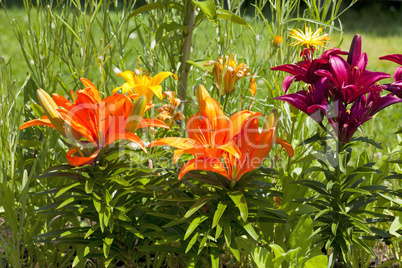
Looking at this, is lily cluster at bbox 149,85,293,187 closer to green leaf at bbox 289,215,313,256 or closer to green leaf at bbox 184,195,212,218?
green leaf at bbox 184,195,212,218

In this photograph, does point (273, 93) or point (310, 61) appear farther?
point (273, 93)

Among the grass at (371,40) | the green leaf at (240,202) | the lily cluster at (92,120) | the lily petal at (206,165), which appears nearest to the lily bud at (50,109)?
the lily cluster at (92,120)

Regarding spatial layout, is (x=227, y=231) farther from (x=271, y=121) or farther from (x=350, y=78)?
(x=350, y=78)

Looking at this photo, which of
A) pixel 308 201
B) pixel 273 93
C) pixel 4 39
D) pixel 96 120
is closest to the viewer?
pixel 96 120

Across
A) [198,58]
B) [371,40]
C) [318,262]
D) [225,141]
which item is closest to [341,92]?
[225,141]

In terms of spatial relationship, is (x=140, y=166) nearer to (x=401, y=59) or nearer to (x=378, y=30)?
(x=401, y=59)

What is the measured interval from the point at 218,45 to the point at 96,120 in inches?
34.6

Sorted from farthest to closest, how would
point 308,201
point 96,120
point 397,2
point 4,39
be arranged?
point 397,2 < point 4,39 < point 308,201 < point 96,120

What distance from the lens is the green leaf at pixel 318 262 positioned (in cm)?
105

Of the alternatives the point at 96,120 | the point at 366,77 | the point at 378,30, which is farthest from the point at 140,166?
the point at 378,30

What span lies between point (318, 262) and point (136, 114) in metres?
0.56

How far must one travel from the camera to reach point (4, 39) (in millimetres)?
4984

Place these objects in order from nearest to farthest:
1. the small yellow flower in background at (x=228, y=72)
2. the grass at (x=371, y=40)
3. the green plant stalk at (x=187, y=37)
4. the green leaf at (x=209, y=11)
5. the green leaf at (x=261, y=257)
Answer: the green leaf at (x=261, y=257)
the green leaf at (x=209, y=11)
the small yellow flower in background at (x=228, y=72)
the green plant stalk at (x=187, y=37)
the grass at (x=371, y=40)

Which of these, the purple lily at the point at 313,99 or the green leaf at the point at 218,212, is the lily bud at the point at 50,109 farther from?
the purple lily at the point at 313,99
